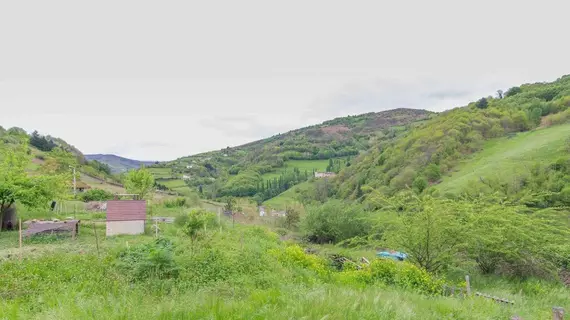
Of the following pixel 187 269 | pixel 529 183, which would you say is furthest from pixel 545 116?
pixel 187 269

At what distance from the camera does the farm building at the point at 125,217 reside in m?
18.0

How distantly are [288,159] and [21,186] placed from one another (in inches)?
3794

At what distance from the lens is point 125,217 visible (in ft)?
59.8

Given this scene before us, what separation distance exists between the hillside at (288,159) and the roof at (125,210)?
56.4m

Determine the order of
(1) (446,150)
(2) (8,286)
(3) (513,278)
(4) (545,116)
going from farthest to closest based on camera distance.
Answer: (4) (545,116)
(1) (446,150)
(3) (513,278)
(2) (8,286)

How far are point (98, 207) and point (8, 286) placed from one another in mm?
27756

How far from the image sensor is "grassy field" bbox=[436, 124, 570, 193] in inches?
1037

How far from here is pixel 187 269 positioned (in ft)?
27.4

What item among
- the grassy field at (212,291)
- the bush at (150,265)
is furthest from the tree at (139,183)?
the bush at (150,265)

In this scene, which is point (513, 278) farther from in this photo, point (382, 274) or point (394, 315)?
point (394, 315)

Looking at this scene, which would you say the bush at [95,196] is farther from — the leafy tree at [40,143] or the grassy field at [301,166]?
the grassy field at [301,166]

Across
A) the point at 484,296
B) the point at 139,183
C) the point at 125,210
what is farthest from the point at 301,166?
the point at 484,296

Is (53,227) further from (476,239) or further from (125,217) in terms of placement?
(476,239)

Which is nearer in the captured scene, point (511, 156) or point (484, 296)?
point (484, 296)
